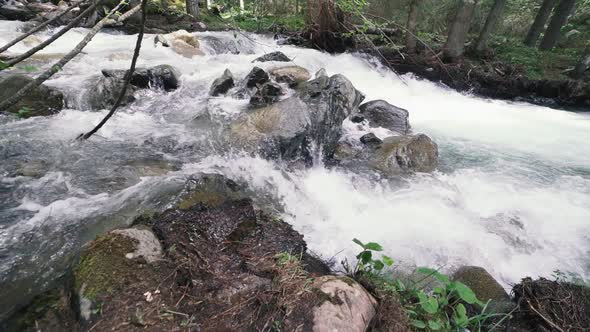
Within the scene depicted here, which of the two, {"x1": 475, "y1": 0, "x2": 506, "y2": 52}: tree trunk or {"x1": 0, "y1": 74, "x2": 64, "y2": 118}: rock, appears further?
{"x1": 475, "y1": 0, "x2": 506, "y2": 52}: tree trunk

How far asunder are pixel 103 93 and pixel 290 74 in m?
3.86

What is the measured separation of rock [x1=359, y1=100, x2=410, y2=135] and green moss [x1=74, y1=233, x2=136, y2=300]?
5.61 meters

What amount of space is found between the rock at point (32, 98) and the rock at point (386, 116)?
19.4 ft

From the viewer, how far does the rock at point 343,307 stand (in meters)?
1.88

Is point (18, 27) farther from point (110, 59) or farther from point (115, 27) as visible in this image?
point (110, 59)

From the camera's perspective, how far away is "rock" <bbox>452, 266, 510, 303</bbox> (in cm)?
300

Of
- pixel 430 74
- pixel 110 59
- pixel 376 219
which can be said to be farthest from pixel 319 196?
pixel 430 74

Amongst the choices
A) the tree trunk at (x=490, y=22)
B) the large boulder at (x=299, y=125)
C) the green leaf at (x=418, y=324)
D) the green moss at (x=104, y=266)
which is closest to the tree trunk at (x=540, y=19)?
the tree trunk at (x=490, y=22)

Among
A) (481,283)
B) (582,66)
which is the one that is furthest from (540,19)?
(481,283)

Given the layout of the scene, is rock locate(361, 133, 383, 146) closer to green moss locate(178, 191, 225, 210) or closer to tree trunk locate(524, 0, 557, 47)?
green moss locate(178, 191, 225, 210)

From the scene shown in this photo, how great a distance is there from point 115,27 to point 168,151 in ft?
33.9

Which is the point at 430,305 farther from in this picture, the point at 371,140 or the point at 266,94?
the point at 266,94

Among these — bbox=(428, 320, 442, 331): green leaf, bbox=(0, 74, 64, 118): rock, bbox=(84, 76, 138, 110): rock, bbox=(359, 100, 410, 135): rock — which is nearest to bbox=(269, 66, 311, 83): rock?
bbox=(359, 100, 410, 135): rock

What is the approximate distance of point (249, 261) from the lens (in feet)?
8.14
